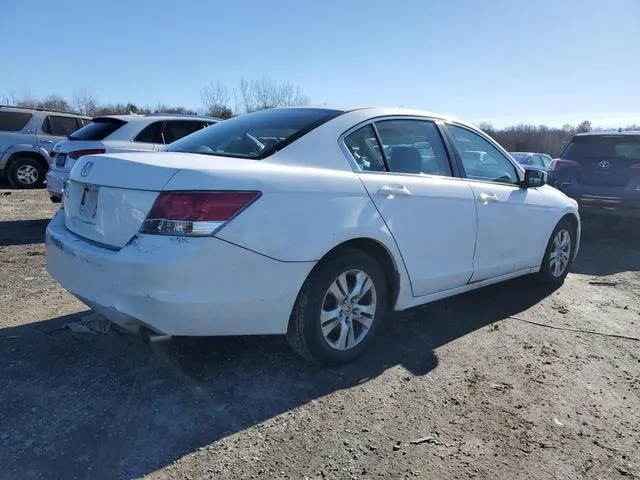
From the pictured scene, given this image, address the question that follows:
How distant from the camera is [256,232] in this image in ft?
9.38

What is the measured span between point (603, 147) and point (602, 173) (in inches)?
19.9

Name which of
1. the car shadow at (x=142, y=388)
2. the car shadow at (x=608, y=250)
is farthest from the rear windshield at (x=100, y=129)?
the car shadow at (x=608, y=250)

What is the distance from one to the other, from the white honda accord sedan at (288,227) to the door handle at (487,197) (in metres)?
0.02

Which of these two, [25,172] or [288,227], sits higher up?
[288,227]

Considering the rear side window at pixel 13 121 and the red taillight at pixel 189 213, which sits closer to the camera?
the red taillight at pixel 189 213

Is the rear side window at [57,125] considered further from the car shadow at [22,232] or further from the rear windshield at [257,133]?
the rear windshield at [257,133]

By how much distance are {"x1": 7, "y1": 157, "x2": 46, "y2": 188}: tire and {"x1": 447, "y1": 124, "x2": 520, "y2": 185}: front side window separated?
1160cm

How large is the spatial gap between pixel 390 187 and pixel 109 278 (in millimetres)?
1798

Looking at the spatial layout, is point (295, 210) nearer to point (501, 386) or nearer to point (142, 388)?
point (142, 388)

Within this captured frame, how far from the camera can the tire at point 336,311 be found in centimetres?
321

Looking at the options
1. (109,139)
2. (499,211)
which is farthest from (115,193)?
(109,139)

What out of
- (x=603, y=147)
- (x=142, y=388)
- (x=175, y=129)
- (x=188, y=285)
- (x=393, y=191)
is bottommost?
(x=142, y=388)

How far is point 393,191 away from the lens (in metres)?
3.55

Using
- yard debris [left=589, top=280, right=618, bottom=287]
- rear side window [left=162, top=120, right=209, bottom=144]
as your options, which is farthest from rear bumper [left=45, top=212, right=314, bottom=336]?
rear side window [left=162, top=120, right=209, bottom=144]
